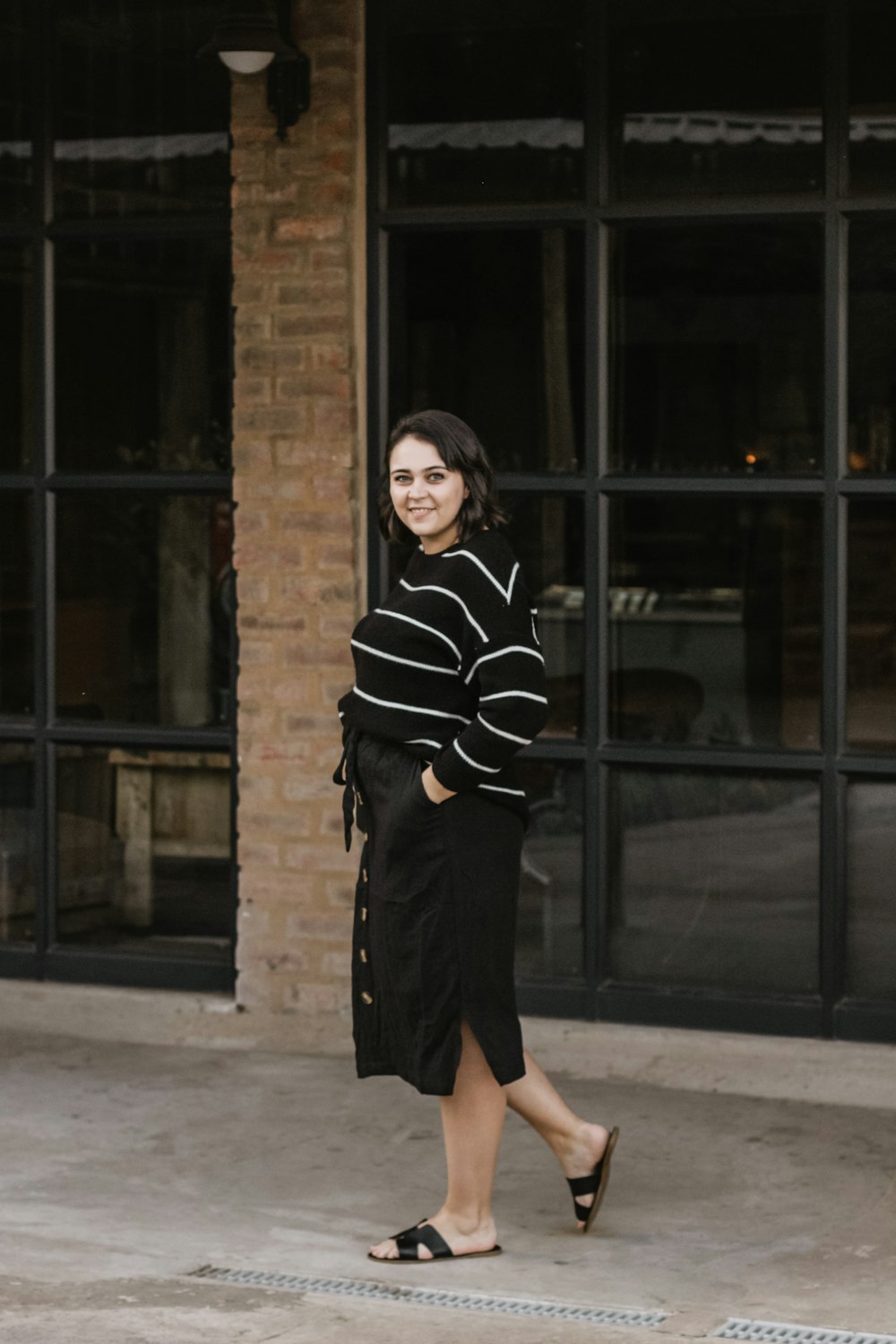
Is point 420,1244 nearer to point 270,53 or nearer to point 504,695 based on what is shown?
point 504,695

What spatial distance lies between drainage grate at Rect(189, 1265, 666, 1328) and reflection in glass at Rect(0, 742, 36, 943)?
2.88 meters

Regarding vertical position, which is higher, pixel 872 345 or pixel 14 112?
pixel 14 112

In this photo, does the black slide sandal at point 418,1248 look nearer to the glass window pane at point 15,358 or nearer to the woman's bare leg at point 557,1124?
the woman's bare leg at point 557,1124

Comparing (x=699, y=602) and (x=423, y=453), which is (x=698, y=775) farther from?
(x=423, y=453)

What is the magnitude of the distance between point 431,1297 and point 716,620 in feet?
8.53

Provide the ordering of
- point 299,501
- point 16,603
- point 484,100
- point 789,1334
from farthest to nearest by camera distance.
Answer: point 16,603, point 299,501, point 484,100, point 789,1334

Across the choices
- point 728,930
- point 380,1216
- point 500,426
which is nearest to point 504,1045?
point 380,1216

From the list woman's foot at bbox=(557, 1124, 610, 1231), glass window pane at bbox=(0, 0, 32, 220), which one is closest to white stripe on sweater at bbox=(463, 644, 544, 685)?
woman's foot at bbox=(557, 1124, 610, 1231)

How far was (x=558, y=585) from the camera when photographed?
724cm

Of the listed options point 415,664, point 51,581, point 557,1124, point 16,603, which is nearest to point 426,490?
Result: point 415,664

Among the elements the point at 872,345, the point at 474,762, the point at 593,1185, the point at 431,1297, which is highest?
the point at 872,345

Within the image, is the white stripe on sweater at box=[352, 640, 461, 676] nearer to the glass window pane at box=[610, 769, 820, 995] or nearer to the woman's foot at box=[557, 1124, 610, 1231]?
the woman's foot at box=[557, 1124, 610, 1231]

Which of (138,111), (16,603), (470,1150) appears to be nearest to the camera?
(470,1150)

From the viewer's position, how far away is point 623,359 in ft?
23.4
